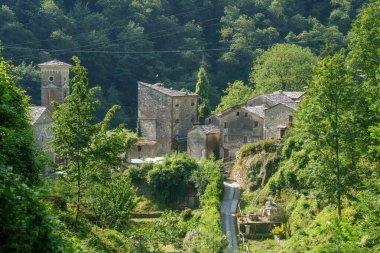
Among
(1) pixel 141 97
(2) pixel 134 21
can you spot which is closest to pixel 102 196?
(1) pixel 141 97

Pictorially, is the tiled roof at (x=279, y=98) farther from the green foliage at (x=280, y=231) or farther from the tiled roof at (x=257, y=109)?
the green foliage at (x=280, y=231)

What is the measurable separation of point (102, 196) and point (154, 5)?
66.4 m

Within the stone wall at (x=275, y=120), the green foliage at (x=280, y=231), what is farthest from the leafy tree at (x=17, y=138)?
the stone wall at (x=275, y=120)

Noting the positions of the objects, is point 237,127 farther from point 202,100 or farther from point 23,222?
point 23,222

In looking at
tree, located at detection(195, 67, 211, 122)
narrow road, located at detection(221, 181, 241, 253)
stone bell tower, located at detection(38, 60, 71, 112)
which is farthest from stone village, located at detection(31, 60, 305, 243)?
narrow road, located at detection(221, 181, 241, 253)

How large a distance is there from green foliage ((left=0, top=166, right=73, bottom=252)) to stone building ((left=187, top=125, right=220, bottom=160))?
42.7 m

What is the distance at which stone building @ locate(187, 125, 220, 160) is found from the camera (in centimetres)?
5141

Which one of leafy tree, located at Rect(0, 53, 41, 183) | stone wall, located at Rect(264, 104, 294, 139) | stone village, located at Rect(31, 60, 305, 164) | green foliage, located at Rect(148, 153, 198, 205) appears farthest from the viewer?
stone village, located at Rect(31, 60, 305, 164)

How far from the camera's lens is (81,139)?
21.7m

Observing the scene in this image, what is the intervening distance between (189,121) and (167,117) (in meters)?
2.06

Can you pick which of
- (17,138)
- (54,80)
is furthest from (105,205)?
(54,80)

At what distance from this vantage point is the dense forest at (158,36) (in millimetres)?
78250

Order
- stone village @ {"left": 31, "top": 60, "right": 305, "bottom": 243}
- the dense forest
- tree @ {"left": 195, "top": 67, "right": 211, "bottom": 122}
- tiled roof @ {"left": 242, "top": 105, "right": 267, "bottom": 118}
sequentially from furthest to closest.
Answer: the dense forest → tree @ {"left": 195, "top": 67, "right": 211, "bottom": 122} → tiled roof @ {"left": 242, "top": 105, "right": 267, "bottom": 118} → stone village @ {"left": 31, "top": 60, "right": 305, "bottom": 243}

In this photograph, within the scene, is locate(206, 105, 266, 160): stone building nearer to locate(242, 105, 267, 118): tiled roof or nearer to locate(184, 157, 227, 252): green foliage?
locate(242, 105, 267, 118): tiled roof
